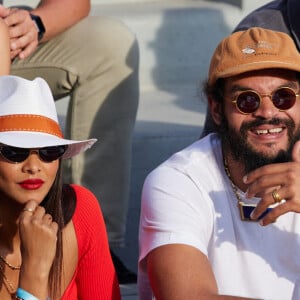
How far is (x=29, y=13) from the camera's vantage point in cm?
478

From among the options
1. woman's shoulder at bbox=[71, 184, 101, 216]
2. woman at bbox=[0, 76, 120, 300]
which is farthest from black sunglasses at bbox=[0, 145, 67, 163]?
woman's shoulder at bbox=[71, 184, 101, 216]

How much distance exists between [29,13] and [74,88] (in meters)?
0.39

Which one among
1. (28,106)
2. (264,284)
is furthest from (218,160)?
(28,106)

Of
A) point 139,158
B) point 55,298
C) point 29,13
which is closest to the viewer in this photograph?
point 55,298

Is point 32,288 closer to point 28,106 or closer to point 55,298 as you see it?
point 55,298

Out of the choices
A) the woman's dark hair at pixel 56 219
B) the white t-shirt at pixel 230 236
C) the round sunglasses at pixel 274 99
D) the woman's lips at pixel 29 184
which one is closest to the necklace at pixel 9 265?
the woman's dark hair at pixel 56 219

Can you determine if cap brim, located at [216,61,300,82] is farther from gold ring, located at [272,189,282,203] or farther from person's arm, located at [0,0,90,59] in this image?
person's arm, located at [0,0,90,59]

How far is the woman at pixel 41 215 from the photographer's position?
3.56 metres

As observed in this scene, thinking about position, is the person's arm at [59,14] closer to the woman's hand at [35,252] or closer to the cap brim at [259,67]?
the cap brim at [259,67]

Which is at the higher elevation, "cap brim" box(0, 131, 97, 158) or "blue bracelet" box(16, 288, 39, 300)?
"cap brim" box(0, 131, 97, 158)

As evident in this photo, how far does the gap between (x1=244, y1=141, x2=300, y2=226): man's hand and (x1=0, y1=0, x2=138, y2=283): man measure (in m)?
1.44

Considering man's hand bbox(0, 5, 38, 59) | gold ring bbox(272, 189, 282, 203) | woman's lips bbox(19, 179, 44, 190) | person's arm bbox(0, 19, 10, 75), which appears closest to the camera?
gold ring bbox(272, 189, 282, 203)

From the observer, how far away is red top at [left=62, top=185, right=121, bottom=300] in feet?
12.7

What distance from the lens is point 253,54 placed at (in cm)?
393
